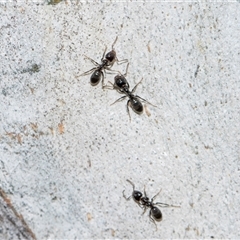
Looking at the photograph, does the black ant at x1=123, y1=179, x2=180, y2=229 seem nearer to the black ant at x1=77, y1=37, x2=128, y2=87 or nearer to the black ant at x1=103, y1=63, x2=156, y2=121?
the black ant at x1=103, y1=63, x2=156, y2=121

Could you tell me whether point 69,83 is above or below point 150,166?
above

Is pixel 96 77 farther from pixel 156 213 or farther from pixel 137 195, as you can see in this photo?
pixel 156 213

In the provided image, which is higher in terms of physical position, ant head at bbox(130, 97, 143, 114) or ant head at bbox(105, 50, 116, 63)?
ant head at bbox(105, 50, 116, 63)

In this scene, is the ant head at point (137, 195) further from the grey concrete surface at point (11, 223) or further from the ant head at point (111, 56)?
the ant head at point (111, 56)

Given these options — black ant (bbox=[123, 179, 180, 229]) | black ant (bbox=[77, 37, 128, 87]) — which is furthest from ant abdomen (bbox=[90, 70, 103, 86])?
black ant (bbox=[123, 179, 180, 229])

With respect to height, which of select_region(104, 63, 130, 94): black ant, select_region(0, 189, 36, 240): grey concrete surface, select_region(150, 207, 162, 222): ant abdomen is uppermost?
select_region(104, 63, 130, 94): black ant

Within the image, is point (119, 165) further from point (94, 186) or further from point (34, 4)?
point (34, 4)

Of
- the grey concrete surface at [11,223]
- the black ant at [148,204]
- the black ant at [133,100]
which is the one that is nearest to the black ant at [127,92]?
the black ant at [133,100]

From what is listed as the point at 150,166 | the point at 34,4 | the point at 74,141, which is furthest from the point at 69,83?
the point at 150,166
